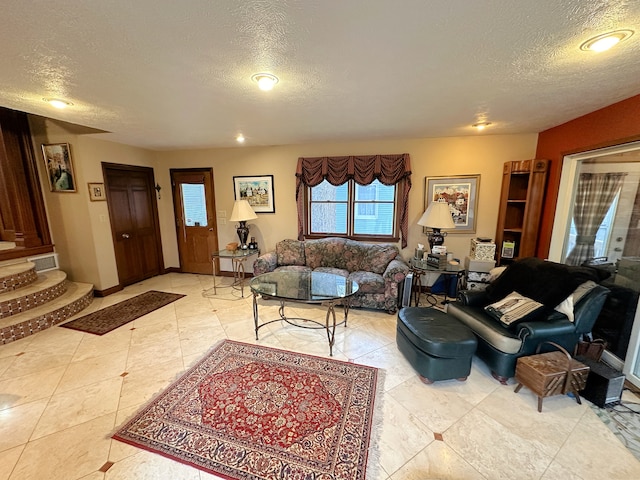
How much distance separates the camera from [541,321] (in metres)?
2.23

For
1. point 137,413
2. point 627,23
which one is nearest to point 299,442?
point 137,413

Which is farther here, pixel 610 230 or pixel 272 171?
pixel 272 171

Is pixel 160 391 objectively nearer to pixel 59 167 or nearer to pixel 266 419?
pixel 266 419

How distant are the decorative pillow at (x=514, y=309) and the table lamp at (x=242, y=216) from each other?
363cm

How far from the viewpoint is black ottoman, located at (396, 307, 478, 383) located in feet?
7.04

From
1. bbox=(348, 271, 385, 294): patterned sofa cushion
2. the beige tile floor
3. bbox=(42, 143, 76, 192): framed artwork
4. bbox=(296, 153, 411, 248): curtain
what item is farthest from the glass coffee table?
bbox=(42, 143, 76, 192): framed artwork

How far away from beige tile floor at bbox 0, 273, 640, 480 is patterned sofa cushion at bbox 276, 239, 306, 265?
1.38 metres

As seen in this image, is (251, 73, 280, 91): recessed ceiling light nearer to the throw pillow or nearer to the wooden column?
the throw pillow

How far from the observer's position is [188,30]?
1370 mm

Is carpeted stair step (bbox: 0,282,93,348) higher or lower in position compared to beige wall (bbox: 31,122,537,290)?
lower

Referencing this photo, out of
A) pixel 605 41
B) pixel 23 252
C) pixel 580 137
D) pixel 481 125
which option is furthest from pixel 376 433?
pixel 23 252

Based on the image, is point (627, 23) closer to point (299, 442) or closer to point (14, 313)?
point (299, 442)

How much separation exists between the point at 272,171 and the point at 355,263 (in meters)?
2.24

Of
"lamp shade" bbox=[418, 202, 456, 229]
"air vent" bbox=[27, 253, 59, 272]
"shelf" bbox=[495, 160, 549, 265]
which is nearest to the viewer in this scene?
"shelf" bbox=[495, 160, 549, 265]
